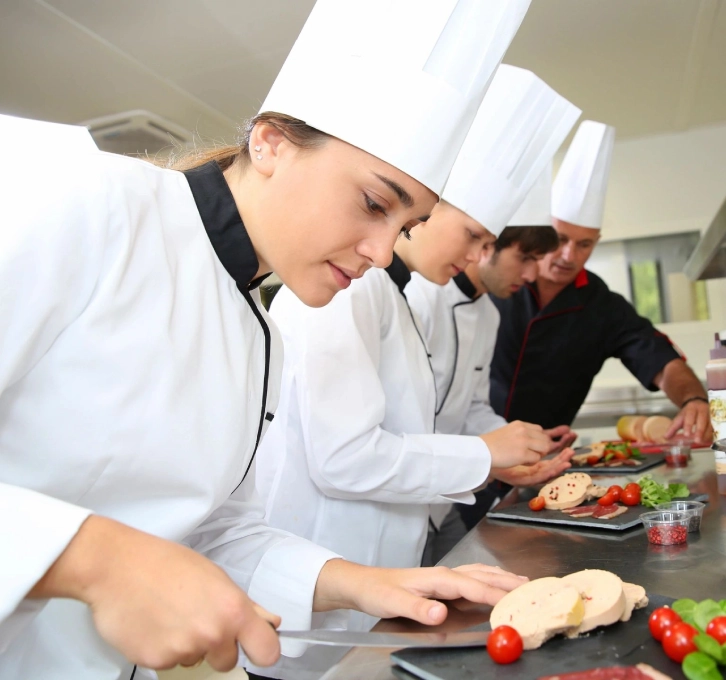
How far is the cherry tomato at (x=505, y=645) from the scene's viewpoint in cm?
77

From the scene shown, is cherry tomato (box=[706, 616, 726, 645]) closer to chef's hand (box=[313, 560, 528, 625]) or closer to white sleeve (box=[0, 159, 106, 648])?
chef's hand (box=[313, 560, 528, 625])

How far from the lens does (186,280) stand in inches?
39.6

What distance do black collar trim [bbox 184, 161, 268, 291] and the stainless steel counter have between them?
22.3 inches

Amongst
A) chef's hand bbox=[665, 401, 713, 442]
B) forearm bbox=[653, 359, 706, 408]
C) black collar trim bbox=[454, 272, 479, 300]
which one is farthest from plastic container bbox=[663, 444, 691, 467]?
black collar trim bbox=[454, 272, 479, 300]

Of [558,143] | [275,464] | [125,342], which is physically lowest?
[275,464]

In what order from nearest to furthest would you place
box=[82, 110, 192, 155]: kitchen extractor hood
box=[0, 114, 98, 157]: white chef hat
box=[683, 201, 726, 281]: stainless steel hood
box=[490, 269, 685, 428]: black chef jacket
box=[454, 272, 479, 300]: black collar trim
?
box=[0, 114, 98, 157]: white chef hat
box=[683, 201, 726, 281]: stainless steel hood
box=[454, 272, 479, 300]: black collar trim
box=[490, 269, 685, 428]: black chef jacket
box=[82, 110, 192, 155]: kitchen extractor hood

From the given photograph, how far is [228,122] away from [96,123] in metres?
1.13

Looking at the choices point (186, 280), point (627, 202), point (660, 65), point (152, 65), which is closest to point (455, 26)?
point (186, 280)

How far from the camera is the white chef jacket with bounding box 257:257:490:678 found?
154cm

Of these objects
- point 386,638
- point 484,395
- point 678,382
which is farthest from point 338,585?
point 678,382

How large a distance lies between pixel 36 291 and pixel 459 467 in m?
1.14

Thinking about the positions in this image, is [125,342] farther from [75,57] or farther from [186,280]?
[75,57]

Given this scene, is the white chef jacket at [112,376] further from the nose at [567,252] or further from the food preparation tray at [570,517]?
the nose at [567,252]

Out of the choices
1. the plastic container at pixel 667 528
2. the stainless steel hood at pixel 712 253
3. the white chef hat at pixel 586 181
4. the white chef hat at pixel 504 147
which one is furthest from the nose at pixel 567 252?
the plastic container at pixel 667 528
